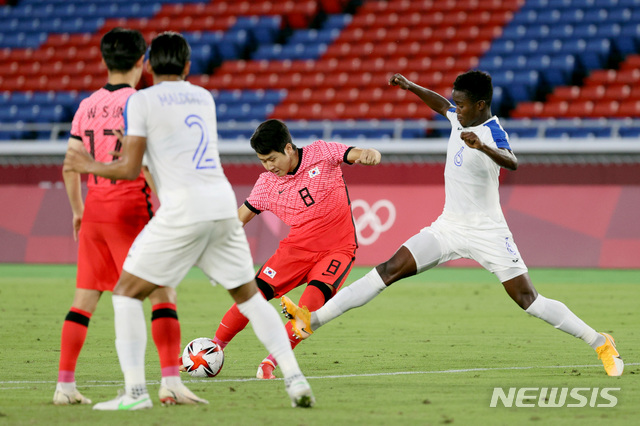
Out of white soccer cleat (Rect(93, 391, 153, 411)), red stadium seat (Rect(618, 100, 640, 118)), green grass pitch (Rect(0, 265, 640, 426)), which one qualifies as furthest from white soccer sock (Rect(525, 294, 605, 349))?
red stadium seat (Rect(618, 100, 640, 118))

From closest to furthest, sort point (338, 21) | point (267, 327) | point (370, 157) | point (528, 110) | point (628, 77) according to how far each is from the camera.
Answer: point (267, 327)
point (370, 157)
point (528, 110)
point (628, 77)
point (338, 21)

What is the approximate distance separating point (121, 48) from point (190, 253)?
133 cm

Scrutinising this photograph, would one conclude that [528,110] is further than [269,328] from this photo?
Yes

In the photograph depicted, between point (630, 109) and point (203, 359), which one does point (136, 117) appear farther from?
point (630, 109)

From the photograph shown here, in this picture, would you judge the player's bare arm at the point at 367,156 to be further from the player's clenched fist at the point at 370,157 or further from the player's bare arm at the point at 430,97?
the player's bare arm at the point at 430,97

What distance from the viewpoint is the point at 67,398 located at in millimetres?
5637

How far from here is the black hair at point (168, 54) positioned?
536 centimetres

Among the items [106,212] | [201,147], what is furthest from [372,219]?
[201,147]

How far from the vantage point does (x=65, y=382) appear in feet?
→ 18.6

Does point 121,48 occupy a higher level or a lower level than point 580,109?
higher

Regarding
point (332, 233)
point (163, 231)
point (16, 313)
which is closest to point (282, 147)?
point (332, 233)

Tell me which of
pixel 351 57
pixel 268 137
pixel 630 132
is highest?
pixel 268 137

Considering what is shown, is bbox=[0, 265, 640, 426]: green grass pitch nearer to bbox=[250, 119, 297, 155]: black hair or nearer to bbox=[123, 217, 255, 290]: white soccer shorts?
bbox=[123, 217, 255, 290]: white soccer shorts

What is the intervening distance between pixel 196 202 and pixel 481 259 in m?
2.82
